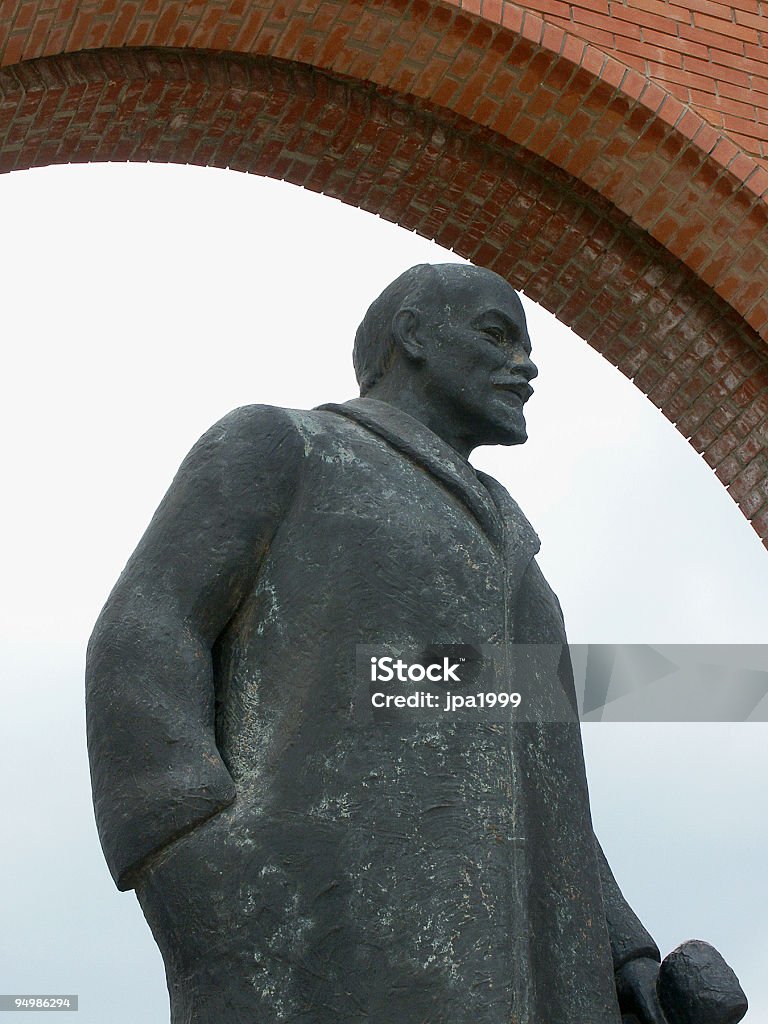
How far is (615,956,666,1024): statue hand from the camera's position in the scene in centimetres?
263

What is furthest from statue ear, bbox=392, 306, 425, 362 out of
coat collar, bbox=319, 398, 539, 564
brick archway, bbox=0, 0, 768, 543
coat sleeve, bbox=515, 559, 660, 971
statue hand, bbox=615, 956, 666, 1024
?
brick archway, bbox=0, 0, 768, 543

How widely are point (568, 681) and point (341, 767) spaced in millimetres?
550

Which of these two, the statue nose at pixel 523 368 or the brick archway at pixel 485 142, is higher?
the brick archway at pixel 485 142

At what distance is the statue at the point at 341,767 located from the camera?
229 cm

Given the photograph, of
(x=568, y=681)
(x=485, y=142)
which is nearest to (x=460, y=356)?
(x=568, y=681)

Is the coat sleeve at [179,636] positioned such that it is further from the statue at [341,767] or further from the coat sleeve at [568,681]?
the coat sleeve at [568,681]

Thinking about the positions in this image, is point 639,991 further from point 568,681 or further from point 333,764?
point 333,764

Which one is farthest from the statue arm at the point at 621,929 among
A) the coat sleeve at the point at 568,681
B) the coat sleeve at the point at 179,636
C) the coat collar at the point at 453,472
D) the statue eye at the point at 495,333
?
the statue eye at the point at 495,333

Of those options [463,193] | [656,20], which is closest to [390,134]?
[463,193]

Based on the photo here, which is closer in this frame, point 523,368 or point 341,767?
point 341,767

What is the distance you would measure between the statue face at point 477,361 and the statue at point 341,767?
0.02m

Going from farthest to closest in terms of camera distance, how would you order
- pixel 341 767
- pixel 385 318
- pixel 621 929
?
1. pixel 385 318
2. pixel 621 929
3. pixel 341 767

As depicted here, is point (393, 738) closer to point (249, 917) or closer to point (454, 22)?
point (249, 917)

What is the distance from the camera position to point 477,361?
2.92 m
